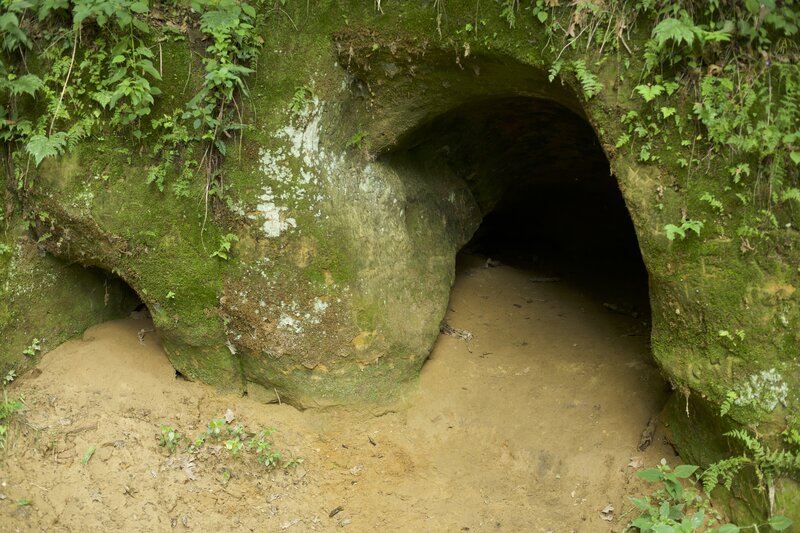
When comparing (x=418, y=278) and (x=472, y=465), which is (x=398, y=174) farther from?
(x=472, y=465)

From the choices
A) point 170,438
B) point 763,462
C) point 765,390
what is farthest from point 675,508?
point 170,438

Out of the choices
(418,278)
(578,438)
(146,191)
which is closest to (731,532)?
(578,438)

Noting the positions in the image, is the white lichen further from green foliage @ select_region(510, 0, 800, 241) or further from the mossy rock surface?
green foliage @ select_region(510, 0, 800, 241)

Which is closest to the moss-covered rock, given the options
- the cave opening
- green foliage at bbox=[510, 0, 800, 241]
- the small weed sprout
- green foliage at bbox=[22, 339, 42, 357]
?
green foliage at bbox=[22, 339, 42, 357]

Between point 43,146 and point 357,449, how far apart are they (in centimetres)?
338

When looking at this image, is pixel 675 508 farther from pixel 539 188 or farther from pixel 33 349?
pixel 539 188

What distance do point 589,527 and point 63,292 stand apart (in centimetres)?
472

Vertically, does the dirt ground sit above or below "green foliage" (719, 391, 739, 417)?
below

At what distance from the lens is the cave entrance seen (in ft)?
18.3

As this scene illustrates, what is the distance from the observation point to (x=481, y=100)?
5805mm

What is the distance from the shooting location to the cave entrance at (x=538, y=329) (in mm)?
5574

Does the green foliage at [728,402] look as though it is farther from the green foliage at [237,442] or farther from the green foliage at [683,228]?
the green foliage at [237,442]

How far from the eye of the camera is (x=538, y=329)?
6.99 meters

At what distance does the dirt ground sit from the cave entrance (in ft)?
0.06
